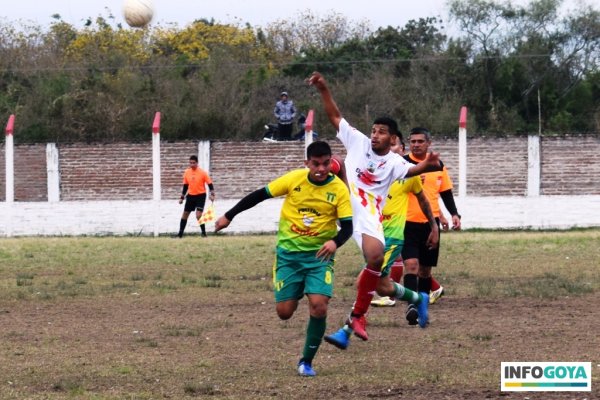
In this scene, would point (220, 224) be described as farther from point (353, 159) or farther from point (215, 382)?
point (353, 159)

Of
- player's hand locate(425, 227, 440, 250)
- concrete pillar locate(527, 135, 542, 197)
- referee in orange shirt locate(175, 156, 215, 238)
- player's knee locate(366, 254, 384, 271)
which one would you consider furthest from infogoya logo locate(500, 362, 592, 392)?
concrete pillar locate(527, 135, 542, 197)

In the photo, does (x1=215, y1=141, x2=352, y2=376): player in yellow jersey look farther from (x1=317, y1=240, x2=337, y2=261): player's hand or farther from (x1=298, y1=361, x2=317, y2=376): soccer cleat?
(x1=298, y1=361, x2=317, y2=376): soccer cleat

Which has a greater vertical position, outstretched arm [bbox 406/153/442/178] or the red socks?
outstretched arm [bbox 406/153/442/178]

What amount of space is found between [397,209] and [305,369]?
11.2 ft

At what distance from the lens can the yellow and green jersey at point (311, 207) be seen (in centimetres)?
1000

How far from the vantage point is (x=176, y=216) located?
1256 inches

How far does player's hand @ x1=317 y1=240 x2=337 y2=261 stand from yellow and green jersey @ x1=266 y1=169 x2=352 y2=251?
260 millimetres

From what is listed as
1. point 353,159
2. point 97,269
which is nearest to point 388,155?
point 353,159

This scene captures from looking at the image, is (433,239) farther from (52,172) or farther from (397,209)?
(52,172)

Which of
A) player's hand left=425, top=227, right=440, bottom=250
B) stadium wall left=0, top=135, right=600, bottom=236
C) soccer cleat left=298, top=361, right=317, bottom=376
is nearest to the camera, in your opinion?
soccer cleat left=298, top=361, right=317, bottom=376

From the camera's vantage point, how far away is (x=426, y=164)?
35.4ft

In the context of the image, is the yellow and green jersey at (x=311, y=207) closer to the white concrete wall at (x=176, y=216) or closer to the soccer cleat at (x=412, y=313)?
the soccer cleat at (x=412, y=313)

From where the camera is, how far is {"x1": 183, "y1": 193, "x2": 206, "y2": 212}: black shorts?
98.9ft

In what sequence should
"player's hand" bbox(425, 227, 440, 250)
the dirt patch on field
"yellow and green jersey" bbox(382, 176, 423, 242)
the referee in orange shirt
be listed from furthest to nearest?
the referee in orange shirt < "player's hand" bbox(425, 227, 440, 250) < "yellow and green jersey" bbox(382, 176, 423, 242) < the dirt patch on field
